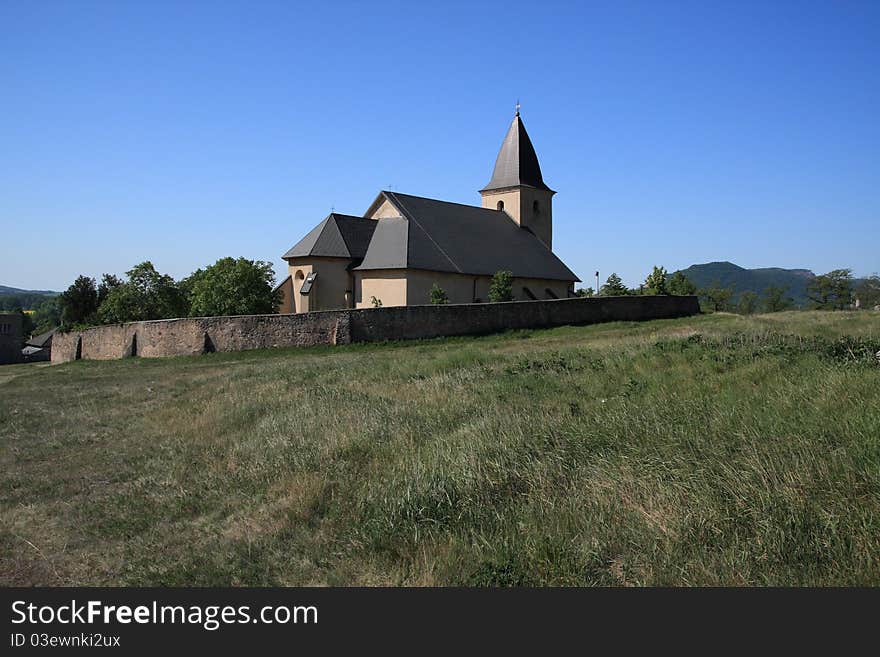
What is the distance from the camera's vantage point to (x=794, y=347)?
11.4m

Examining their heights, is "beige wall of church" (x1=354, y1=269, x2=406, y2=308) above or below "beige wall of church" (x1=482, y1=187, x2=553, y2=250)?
below

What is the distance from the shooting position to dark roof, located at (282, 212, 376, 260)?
40000 mm

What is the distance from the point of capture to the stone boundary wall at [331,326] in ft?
86.7

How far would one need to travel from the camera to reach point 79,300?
64.1 m

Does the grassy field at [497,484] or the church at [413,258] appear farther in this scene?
the church at [413,258]

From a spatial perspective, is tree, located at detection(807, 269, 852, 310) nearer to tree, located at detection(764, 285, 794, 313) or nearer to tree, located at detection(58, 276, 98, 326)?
tree, located at detection(764, 285, 794, 313)

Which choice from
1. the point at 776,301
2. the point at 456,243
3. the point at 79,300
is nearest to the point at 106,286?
the point at 79,300

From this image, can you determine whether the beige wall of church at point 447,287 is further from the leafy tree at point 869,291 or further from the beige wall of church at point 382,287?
the leafy tree at point 869,291

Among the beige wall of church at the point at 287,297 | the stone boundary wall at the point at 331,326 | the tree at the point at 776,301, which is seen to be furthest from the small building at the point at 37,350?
the tree at the point at 776,301

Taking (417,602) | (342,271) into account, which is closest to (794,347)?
(417,602)

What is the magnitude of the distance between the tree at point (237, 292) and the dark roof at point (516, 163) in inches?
786

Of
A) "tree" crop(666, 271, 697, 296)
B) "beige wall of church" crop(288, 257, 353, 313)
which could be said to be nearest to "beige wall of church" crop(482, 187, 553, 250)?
"tree" crop(666, 271, 697, 296)

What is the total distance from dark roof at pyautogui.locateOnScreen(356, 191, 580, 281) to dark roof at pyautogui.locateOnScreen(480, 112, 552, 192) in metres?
2.83

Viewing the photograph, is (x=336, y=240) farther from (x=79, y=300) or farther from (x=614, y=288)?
(x=79, y=300)
